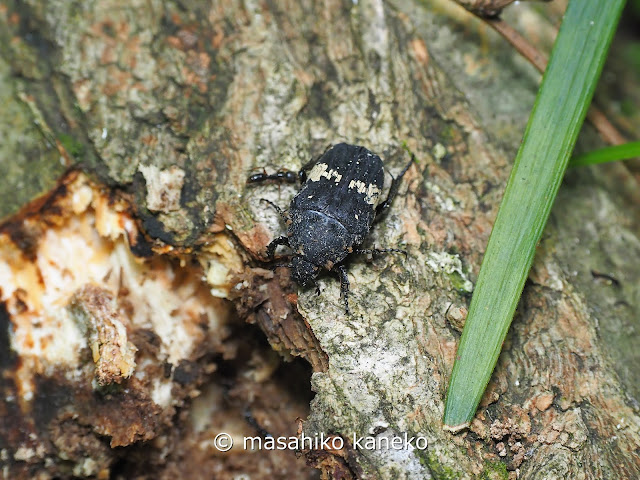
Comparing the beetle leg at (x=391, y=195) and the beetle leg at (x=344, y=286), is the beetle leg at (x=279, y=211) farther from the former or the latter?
the beetle leg at (x=391, y=195)

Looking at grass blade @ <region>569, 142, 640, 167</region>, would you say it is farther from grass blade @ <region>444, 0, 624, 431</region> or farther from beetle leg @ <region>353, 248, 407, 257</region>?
beetle leg @ <region>353, 248, 407, 257</region>

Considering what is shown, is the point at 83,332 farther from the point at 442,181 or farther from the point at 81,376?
the point at 442,181

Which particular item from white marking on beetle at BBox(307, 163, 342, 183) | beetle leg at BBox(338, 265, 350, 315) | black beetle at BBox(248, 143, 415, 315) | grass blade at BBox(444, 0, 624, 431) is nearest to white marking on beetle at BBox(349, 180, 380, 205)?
black beetle at BBox(248, 143, 415, 315)

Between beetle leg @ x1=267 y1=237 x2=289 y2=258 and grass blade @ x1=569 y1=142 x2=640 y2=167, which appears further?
grass blade @ x1=569 y1=142 x2=640 y2=167

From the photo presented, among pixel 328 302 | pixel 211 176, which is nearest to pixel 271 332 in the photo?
pixel 328 302

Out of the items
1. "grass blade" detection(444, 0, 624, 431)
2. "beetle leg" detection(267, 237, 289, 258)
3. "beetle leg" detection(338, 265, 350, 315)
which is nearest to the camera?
"grass blade" detection(444, 0, 624, 431)

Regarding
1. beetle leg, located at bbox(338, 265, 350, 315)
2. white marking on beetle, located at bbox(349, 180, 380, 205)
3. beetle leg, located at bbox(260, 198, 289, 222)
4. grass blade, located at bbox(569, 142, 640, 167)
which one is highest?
beetle leg, located at bbox(260, 198, 289, 222)

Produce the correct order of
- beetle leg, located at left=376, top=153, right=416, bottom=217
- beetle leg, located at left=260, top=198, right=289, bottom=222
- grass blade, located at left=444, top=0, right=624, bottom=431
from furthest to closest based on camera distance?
beetle leg, located at left=376, top=153, right=416, bottom=217 < beetle leg, located at left=260, top=198, right=289, bottom=222 < grass blade, located at left=444, top=0, right=624, bottom=431

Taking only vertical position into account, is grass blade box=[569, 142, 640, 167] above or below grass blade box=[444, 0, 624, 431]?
below
